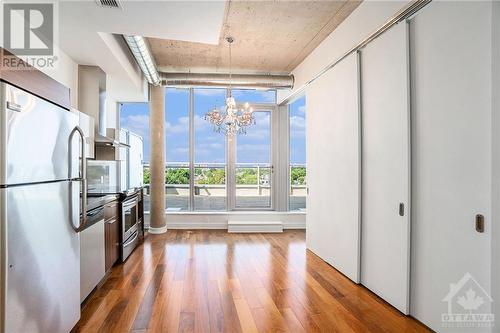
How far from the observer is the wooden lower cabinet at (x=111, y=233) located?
3258 mm

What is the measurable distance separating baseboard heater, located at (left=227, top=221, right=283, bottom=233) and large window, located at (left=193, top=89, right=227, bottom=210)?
64 cm

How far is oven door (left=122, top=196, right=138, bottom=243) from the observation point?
155 inches

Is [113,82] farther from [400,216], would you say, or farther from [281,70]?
[400,216]

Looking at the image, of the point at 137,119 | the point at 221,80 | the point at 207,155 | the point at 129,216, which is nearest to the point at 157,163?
the point at 207,155

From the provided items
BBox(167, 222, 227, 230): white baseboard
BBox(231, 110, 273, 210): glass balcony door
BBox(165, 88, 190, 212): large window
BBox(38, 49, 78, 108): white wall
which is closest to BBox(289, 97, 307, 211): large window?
BBox(231, 110, 273, 210): glass balcony door

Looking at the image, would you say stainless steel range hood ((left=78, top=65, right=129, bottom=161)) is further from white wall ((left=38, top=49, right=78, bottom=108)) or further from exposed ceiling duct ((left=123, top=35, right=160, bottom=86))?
exposed ceiling duct ((left=123, top=35, right=160, bottom=86))

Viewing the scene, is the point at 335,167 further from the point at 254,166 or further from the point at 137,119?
the point at 137,119

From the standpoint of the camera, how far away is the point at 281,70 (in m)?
5.41

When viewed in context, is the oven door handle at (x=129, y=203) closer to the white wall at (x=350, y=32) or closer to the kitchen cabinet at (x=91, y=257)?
the kitchen cabinet at (x=91, y=257)

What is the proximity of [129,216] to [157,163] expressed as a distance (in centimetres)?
159

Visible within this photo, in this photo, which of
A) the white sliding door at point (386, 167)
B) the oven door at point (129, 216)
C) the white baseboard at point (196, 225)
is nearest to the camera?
the white sliding door at point (386, 167)

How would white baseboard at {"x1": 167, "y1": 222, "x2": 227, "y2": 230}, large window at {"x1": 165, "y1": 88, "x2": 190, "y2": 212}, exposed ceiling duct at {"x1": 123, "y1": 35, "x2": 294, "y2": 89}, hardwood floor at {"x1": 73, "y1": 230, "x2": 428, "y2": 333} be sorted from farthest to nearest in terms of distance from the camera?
large window at {"x1": 165, "y1": 88, "x2": 190, "y2": 212}, white baseboard at {"x1": 167, "y1": 222, "x2": 227, "y2": 230}, exposed ceiling duct at {"x1": 123, "y1": 35, "x2": 294, "y2": 89}, hardwood floor at {"x1": 73, "y1": 230, "x2": 428, "y2": 333}

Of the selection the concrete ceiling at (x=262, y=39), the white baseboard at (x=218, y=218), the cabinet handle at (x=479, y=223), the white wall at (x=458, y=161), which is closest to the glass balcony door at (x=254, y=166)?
the white baseboard at (x=218, y=218)

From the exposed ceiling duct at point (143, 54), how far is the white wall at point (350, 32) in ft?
8.38
